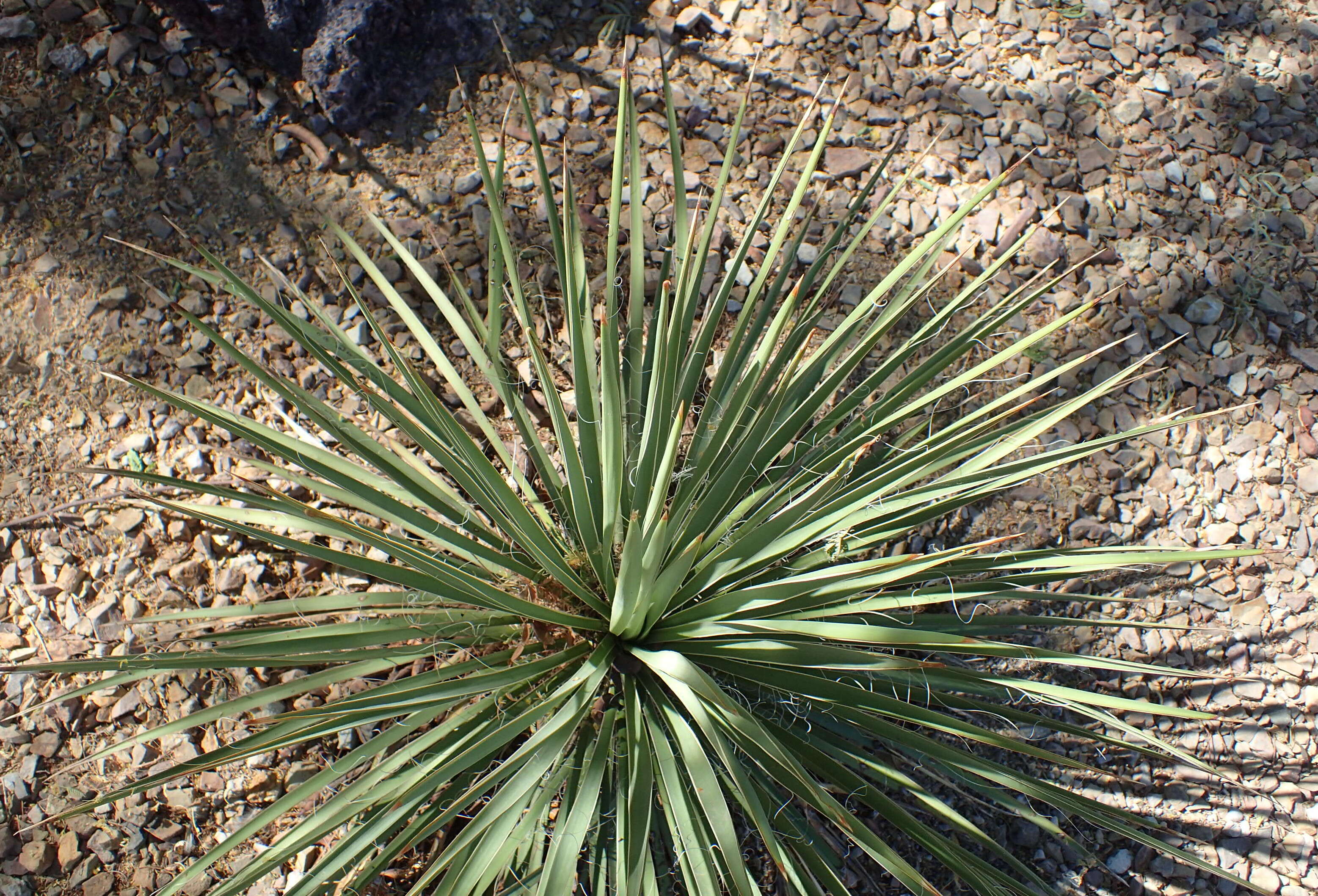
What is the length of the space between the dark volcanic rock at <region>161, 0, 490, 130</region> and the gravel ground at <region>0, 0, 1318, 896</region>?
0.24ft

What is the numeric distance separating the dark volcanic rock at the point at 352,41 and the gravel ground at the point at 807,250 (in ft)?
0.24

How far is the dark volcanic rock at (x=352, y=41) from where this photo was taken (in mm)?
2438

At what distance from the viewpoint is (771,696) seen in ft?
5.77

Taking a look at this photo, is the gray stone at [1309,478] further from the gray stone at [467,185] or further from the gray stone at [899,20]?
the gray stone at [467,185]

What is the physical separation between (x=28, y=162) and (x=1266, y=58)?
377 centimetres

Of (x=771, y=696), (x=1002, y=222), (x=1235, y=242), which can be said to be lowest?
(x=771, y=696)

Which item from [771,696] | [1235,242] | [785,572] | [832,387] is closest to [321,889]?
[771,696]

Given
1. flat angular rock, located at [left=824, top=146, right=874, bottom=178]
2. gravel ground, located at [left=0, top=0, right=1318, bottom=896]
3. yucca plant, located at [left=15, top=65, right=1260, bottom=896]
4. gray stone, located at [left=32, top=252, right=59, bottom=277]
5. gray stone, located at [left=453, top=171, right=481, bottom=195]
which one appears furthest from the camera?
flat angular rock, located at [left=824, top=146, right=874, bottom=178]

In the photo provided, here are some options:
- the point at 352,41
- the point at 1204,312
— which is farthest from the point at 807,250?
the point at 352,41

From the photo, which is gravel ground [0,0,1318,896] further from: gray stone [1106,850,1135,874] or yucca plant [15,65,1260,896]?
yucca plant [15,65,1260,896]

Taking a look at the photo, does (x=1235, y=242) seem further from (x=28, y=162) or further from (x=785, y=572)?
(x=28, y=162)

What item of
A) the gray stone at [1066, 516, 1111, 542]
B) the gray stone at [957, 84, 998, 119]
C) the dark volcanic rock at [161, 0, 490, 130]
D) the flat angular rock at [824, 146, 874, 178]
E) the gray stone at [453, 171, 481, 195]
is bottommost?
the gray stone at [1066, 516, 1111, 542]

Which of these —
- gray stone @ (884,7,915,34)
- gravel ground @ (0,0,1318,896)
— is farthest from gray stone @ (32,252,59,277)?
gray stone @ (884,7,915,34)

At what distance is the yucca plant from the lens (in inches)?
57.7
